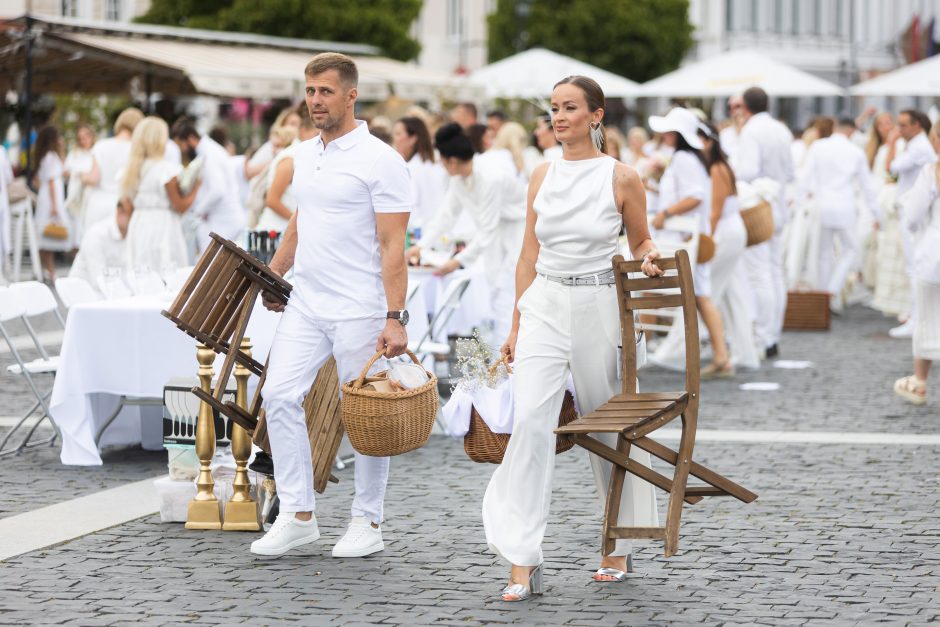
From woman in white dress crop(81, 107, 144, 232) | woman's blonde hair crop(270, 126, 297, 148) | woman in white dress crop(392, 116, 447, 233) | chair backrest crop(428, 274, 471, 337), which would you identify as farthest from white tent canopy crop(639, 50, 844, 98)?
chair backrest crop(428, 274, 471, 337)

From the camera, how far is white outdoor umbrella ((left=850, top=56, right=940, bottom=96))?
22.9 m

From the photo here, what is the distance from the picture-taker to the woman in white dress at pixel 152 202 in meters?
12.7

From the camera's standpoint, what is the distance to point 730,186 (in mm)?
12602

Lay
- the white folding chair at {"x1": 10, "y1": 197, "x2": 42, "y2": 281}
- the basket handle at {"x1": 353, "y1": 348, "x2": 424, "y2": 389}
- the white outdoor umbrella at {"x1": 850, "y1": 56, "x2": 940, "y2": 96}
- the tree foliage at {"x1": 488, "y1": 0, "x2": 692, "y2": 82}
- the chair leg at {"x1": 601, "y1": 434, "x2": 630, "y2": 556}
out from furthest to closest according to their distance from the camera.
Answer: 1. the tree foliage at {"x1": 488, "y1": 0, "x2": 692, "y2": 82}
2. the white outdoor umbrella at {"x1": 850, "y1": 56, "x2": 940, "y2": 96}
3. the white folding chair at {"x1": 10, "y1": 197, "x2": 42, "y2": 281}
4. the basket handle at {"x1": 353, "y1": 348, "x2": 424, "y2": 389}
5. the chair leg at {"x1": 601, "y1": 434, "x2": 630, "y2": 556}

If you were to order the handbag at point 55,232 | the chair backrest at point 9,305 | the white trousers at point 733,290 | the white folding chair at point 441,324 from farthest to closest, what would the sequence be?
the handbag at point 55,232 → the white trousers at point 733,290 → the white folding chair at point 441,324 → the chair backrest at point 9,305

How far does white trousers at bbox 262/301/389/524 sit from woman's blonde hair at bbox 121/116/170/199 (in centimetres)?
636

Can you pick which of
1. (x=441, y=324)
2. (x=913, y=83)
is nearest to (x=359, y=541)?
(x=441, y=324)

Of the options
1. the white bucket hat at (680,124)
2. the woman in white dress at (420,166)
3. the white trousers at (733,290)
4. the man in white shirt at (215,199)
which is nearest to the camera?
the white bucket hat at (680,124)

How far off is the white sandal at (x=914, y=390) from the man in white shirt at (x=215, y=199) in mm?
5855

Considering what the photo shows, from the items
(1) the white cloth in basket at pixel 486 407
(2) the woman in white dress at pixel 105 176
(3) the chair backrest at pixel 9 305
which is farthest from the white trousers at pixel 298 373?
(2) the woman in white dress at pixel 105 176

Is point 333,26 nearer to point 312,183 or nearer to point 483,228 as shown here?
point 483,228

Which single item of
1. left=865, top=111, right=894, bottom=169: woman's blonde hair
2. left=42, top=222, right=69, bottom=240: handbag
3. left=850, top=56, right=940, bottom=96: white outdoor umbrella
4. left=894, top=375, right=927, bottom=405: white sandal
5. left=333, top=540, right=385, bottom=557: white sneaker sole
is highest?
left=850, top=56, right=940, bottom=96: white outdoor umbrella

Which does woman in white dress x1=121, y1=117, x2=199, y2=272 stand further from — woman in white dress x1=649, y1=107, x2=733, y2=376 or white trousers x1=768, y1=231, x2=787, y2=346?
white trousers x1=768, y1=231, x2=787, y2=346

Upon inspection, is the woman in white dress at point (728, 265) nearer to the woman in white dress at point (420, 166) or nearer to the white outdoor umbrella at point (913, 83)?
the woman in white dress at point (420, 166)
